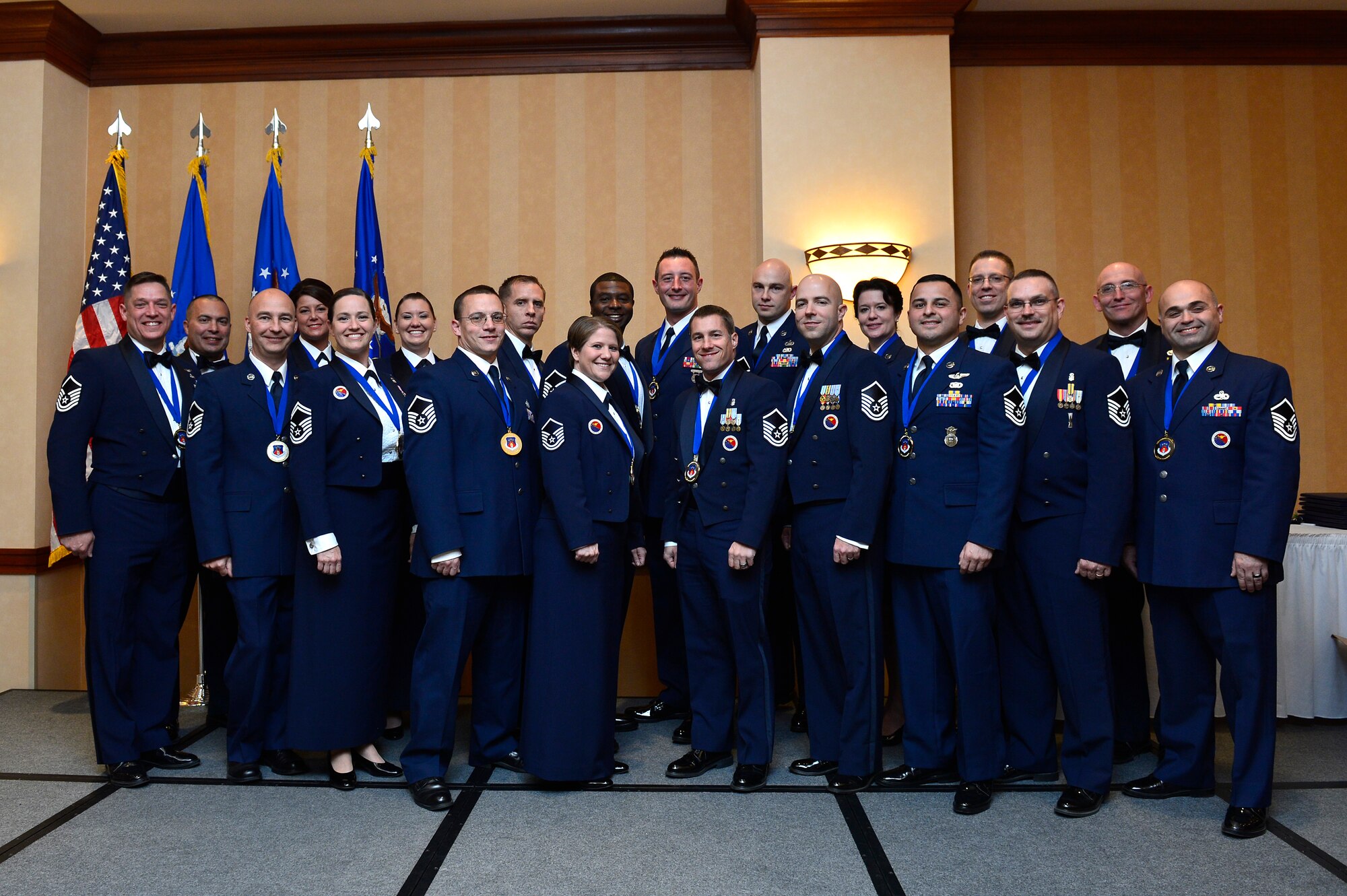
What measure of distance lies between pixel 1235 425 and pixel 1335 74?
12.5ft

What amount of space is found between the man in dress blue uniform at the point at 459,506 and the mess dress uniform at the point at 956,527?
1.28 metres

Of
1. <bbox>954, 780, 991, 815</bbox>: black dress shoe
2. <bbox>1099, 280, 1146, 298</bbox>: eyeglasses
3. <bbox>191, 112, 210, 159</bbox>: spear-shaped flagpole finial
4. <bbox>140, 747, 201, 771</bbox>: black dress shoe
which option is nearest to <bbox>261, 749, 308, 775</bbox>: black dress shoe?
<bbox>140, 747, 201, 771</bbox>: black dress shoe

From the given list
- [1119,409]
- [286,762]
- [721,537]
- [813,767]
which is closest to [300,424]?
[286,762]

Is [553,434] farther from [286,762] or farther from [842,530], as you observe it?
[286,762]

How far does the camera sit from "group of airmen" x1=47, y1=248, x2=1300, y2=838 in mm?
3150

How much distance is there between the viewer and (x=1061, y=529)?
128 inches

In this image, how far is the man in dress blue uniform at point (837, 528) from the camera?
10.8 ft

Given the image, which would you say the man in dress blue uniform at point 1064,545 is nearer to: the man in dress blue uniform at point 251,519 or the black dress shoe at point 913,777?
the black dress shoe at point 913,777

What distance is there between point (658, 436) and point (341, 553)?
4.20 ft

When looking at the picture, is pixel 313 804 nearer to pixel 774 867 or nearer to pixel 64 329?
pixel 774 867

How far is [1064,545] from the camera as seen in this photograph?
3254 millimetres

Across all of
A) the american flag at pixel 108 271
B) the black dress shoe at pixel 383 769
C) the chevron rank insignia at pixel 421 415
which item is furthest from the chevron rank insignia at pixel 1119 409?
the american flag at pixel 108 271

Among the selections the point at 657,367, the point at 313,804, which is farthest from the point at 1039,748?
the point at 313,804

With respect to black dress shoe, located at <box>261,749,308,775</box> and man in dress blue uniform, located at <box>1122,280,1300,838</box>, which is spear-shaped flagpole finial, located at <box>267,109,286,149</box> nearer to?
black dress shoe, located at <box>261,749,308,775</box>
